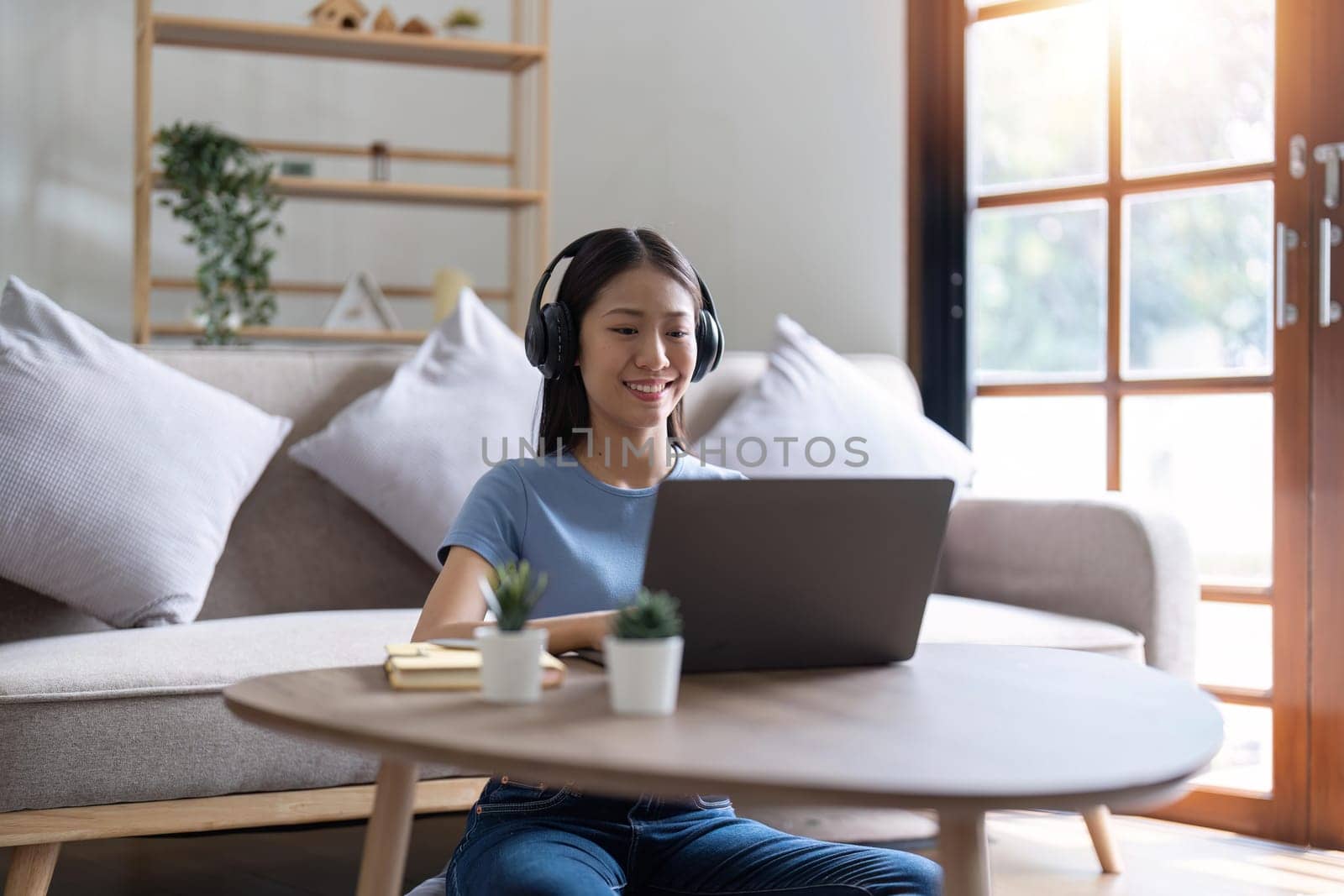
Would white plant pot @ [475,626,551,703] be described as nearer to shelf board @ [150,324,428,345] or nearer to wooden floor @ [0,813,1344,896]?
wooden floor @ [0,813,1344,896]

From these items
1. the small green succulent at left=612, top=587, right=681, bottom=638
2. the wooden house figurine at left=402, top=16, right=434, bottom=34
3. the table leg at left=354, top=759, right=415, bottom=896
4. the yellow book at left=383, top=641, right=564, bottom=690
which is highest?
the wooden house figurine at left=402, top=16, right=434, bottom=34

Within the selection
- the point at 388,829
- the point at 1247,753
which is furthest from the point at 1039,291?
the point at 388,829

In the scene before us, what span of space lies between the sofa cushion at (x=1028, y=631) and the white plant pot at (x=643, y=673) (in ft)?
3.73

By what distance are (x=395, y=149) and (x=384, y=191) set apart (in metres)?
0.51

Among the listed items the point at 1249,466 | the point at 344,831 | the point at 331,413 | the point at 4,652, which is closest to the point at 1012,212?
the point at 1249,466

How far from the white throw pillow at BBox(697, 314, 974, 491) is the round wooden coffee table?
4.51 ft

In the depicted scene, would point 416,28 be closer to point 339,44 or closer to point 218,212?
point 339,44

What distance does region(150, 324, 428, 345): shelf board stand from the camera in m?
3.30

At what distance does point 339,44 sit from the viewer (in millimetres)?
3289

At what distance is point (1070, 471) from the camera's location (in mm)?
2961

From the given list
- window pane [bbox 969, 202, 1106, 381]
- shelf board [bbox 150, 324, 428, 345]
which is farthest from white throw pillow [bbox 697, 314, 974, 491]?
shelf board [bbox 150, 324, 428, 345]

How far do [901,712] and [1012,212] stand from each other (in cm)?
235

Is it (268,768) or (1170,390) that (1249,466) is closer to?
(1170,390)

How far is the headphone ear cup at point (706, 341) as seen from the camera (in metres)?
1.49
